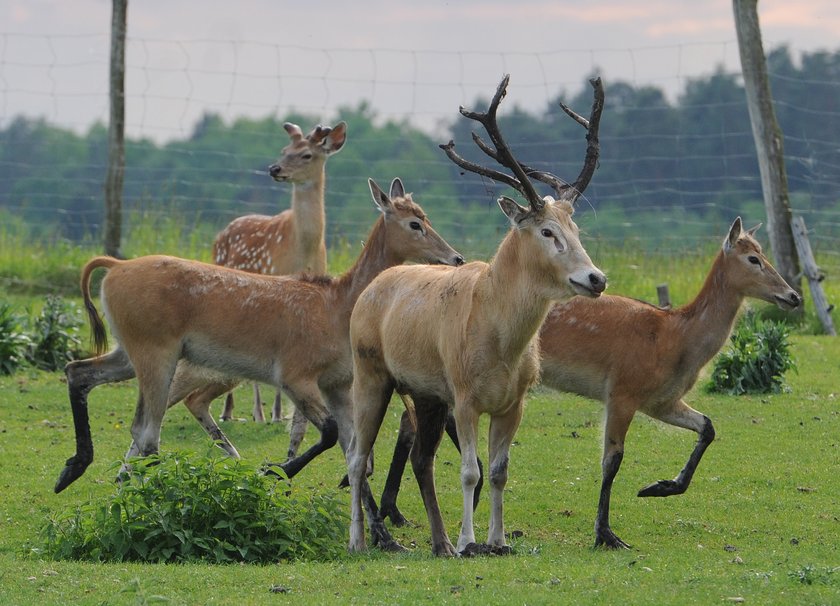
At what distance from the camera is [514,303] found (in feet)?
25.1

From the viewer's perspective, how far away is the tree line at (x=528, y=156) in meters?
27.1

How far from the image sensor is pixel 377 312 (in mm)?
8367

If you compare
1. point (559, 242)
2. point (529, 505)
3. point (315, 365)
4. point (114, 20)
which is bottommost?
point (529, 505)

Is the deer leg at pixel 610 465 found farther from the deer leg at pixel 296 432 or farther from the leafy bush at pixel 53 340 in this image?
the leafy bush at pixel 53 340

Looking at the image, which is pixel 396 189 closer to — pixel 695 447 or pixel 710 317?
pixel 710 317

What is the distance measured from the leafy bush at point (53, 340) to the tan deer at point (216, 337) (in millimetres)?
4225


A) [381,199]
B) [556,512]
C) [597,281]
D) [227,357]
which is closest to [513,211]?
[597,281]

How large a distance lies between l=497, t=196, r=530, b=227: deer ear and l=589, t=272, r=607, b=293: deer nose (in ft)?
1.89

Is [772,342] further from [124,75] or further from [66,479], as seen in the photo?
[124,75]

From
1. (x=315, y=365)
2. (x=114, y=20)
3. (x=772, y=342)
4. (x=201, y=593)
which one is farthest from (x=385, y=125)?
(x=201, y=593)

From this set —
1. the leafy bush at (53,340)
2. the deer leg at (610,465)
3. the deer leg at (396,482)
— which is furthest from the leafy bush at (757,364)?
the leafy bush at (53,340)

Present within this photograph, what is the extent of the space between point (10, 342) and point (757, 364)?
704cm

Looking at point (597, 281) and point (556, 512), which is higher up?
point (597, 281)

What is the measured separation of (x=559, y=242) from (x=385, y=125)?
40595mm
